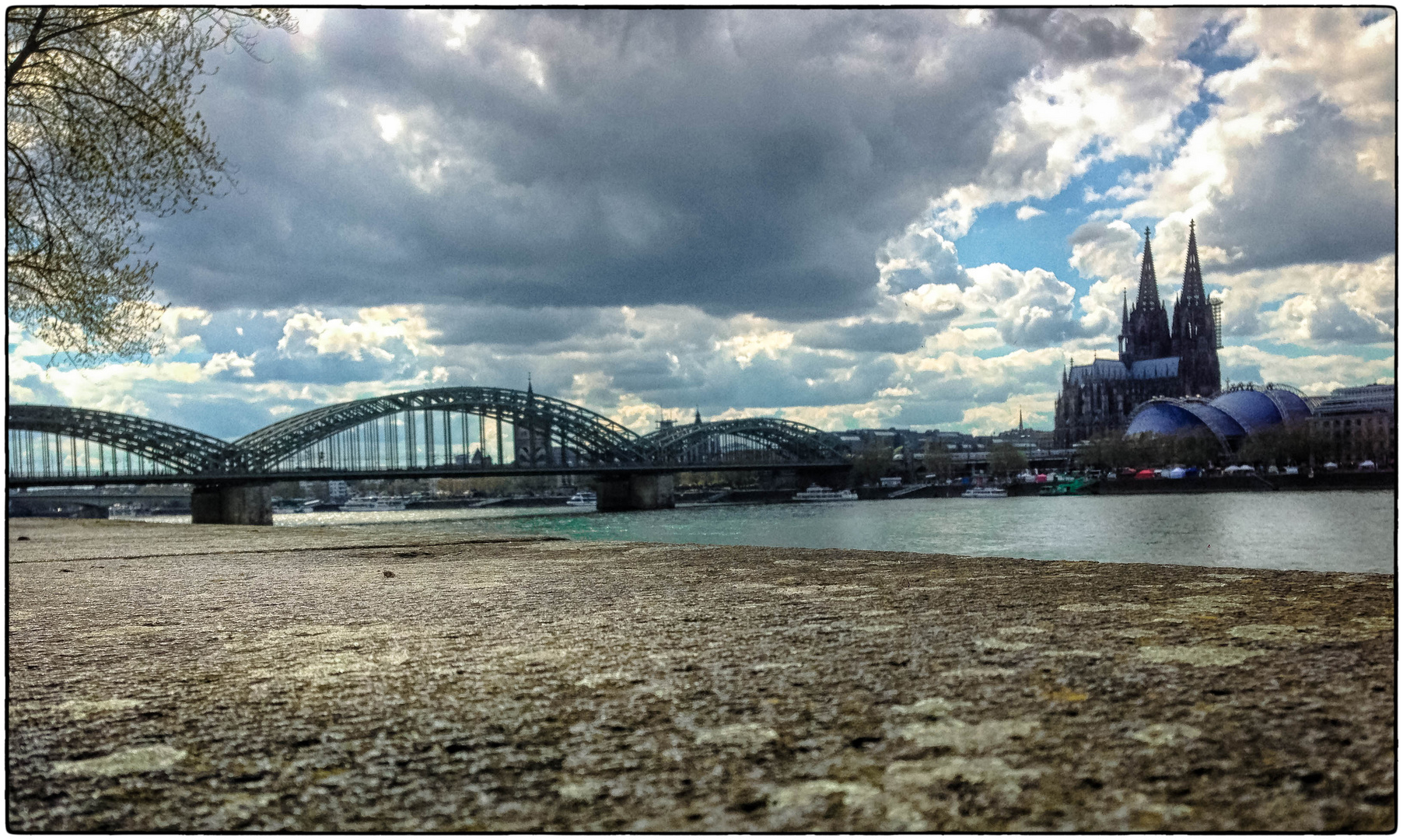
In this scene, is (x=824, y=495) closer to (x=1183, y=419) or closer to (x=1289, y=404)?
(x=1183, y=419)

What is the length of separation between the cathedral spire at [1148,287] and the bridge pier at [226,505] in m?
118

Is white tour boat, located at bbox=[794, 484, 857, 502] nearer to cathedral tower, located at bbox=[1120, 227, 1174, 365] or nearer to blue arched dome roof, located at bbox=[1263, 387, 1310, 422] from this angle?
blue arched dome roof, located at bbox=[1263, 387, 1310, 422]

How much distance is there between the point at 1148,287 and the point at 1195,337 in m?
11.6

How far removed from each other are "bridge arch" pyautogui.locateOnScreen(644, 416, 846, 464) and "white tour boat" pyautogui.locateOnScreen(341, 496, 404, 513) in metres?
25.5

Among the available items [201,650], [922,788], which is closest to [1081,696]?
[922,788]

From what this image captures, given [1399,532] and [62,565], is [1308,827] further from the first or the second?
[62,565]

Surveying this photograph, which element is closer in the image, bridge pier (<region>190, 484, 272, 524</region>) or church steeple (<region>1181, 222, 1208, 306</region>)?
bridge pier (<region>190, 484, 272, 524</region>)

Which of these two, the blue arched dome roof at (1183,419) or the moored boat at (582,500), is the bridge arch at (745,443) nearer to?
the moored boat at (582,500)

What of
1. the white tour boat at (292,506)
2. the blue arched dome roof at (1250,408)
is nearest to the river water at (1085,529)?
the white tour boat at (292,506)

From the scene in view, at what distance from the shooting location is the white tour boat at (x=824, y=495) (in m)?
87.2

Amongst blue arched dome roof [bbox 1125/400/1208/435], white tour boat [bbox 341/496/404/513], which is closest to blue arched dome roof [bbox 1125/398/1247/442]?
blue arched dome roof [bbox 1125/400/1208/435]

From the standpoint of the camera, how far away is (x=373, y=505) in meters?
101

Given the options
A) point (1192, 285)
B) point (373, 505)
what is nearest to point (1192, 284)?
point (1192, 285)

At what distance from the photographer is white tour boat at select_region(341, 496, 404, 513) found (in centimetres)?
9619
